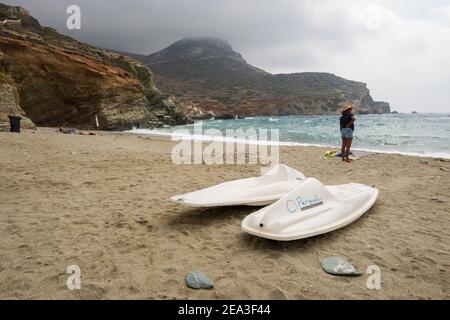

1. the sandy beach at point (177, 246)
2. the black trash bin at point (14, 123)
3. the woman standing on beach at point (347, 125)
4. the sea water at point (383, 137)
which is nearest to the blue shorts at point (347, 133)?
the woman standing on beach at point (347, 125)

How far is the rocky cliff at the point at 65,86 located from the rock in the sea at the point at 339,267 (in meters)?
22.7

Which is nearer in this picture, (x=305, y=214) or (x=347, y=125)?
(x=305, y=214)

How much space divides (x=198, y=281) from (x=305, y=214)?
158 centimetres

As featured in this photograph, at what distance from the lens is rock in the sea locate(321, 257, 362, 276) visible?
273 cm

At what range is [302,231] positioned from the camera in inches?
128

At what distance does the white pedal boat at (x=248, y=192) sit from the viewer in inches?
152

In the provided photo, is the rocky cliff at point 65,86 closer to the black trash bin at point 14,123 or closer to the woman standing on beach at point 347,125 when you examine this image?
the black trash bin at point 14,123

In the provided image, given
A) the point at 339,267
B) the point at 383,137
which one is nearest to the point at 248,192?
the point at 339,267

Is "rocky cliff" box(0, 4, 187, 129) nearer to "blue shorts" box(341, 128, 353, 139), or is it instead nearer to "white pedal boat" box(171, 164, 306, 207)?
"blue shorts" box(341, 128, 353, 139)

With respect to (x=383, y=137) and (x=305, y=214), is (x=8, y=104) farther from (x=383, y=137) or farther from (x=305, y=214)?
(x=383, y=137)

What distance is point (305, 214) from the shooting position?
11.5ft

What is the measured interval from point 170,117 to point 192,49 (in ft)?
381

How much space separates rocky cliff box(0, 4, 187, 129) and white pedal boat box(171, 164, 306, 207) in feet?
68.4

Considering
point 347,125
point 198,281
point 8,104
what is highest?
point 8,104
